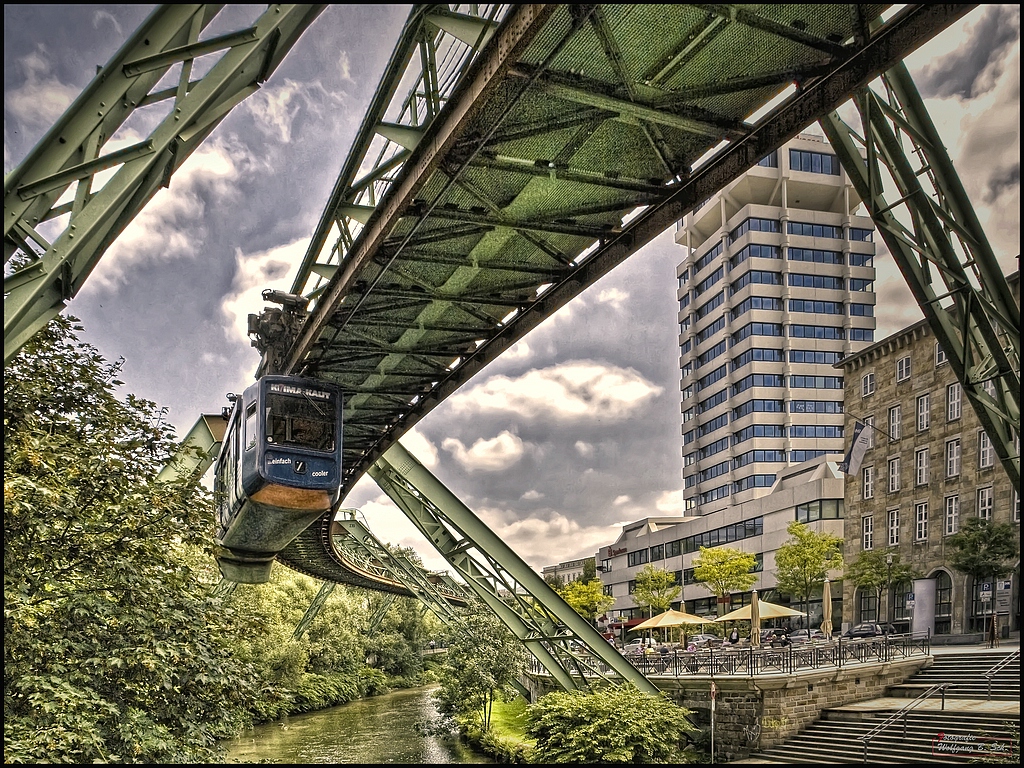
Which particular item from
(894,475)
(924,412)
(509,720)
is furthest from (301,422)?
(894,475)

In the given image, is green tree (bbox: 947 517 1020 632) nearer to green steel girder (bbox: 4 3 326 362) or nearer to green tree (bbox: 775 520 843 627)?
green tree (bbox: 775 520 843 627)

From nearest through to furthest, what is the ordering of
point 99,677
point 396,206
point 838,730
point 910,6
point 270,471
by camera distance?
point 910,6 → point 99,677 → point 396,206 → point 270,471 → point 838,730

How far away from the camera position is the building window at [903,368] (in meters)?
46.1

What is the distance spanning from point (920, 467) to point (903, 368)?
5.27 meters

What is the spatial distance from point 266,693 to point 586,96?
8.87 metres

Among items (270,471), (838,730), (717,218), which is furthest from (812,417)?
(270,471)

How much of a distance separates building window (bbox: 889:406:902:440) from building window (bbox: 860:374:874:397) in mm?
2125

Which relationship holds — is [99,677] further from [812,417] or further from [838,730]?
[812,417]

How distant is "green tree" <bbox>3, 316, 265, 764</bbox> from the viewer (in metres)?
9.07

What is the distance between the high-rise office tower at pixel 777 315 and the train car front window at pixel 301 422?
7326cm

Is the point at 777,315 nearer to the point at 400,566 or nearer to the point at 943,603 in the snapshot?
the point at 943,603

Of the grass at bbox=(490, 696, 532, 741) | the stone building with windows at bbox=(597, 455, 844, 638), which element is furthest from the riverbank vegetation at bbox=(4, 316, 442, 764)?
the stone building with windows at bbox=(597, 455, 844, 638)

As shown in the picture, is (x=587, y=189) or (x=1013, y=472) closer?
(x=1013, y=472)

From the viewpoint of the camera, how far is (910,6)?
29.5ft
